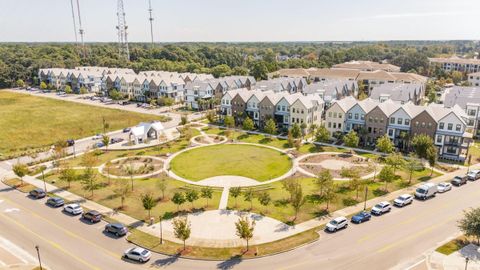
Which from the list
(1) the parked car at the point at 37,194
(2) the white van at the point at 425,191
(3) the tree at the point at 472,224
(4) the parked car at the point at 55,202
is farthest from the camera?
(1) the parked car at the point at 37,194

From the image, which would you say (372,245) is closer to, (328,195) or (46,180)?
(328,195)

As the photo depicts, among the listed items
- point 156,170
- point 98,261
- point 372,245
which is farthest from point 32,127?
point 372,245

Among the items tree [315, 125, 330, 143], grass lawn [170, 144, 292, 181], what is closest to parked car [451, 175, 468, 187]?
tree [315, 125, 330, 143]

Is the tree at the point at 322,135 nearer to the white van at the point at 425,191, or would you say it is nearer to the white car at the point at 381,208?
the white van at the point at 425,191

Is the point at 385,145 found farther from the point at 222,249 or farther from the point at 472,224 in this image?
the point at 222,249

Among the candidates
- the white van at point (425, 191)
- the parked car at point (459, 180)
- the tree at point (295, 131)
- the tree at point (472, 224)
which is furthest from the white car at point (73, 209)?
the parked car at point (459, 180)
